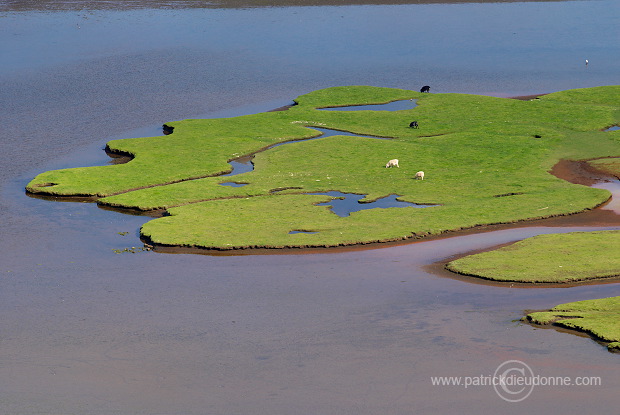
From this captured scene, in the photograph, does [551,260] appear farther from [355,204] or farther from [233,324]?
[233,324]

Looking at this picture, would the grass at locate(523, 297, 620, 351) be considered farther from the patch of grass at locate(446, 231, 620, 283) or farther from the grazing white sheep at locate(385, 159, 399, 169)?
the grazing white sheep at locate(385, 159, 399, 169)

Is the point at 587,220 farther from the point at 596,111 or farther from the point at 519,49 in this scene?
the point at 519,49

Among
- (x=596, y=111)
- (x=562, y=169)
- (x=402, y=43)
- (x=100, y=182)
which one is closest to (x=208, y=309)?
(x=100, y=182)

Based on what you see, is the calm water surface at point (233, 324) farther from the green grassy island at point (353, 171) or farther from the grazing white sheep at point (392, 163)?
the grazing white sheep at point (392, 163)

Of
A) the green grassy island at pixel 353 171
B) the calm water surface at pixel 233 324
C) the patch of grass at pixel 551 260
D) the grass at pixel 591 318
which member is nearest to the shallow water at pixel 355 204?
the green grassy island at pixel 353 171

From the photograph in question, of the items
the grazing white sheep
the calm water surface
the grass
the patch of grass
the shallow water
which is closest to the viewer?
→ the calm water surface

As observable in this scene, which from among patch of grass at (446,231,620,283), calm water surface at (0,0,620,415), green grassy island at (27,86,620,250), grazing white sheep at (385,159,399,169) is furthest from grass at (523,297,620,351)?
grazing white sheep at (385,159,399,169)
